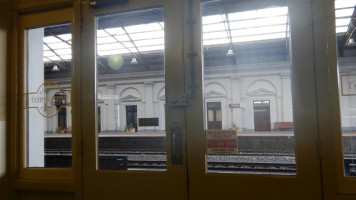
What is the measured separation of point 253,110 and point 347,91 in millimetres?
664

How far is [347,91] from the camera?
1800 mm

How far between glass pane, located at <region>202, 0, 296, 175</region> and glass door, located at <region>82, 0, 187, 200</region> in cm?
26

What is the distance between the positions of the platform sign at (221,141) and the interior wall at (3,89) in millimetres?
1907

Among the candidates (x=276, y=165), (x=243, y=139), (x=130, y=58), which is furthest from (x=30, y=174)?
(x=276, y=165)

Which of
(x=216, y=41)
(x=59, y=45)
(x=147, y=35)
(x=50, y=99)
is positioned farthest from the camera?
(x=59, y=45)

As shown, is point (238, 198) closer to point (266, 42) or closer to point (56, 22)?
point (266, 42)

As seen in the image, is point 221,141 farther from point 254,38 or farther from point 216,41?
point 254,38

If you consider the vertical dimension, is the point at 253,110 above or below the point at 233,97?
below

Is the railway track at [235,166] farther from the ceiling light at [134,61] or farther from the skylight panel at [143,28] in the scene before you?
the skylight panel at [143,28]

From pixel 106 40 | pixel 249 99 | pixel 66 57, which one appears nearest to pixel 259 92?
pixel 249 99

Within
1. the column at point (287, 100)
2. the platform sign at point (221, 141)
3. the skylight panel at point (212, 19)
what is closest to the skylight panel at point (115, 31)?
the skylight panel at point (212, 19)

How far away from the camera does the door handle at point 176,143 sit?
2.05 metres

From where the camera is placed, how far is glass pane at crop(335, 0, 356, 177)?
69.6 inches

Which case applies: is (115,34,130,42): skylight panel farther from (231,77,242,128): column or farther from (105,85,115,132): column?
(231,77,242,128): column
